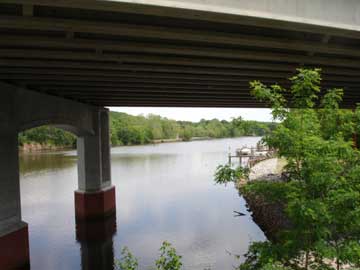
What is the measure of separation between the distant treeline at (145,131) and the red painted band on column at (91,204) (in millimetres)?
13188

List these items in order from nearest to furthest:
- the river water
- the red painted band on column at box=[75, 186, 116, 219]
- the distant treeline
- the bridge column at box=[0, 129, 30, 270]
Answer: the distant treeline < the bridge column at box=[0, 129, 30, 270] < the river water < the red painted band on column at box=[75, 186, 116, 219]

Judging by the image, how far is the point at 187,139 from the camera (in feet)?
497

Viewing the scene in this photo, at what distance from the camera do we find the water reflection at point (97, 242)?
14.4 metres

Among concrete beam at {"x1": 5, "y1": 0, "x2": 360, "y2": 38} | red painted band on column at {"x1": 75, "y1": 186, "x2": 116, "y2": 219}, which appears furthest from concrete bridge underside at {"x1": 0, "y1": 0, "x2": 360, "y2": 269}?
red painted band on column at {"x1": 75, "y1": 186, "x2": 116, "y2": 219}

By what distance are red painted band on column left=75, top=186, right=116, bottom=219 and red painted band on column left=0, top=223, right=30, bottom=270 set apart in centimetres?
734

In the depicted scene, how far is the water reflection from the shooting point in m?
14.4

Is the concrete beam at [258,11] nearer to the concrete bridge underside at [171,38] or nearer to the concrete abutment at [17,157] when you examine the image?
the concrete bridge underside at [171,38]

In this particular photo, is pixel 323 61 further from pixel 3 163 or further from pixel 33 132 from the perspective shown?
pixel 33 132

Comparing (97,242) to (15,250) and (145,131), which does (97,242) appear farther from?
(145,131)

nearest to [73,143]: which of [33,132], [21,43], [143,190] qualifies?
[33,132]

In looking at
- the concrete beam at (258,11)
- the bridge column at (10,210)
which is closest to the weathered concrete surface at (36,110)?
the bridge column at (10,210)

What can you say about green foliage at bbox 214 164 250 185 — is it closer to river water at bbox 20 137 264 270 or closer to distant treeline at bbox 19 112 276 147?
distant treeline at bbox 19 112 276 147

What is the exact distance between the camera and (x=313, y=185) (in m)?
4.86

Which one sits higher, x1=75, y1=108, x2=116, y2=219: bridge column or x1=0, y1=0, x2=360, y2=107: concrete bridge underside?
x1=0, y1=0, x2=360, y2=107: concrete bridge underside
